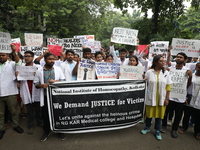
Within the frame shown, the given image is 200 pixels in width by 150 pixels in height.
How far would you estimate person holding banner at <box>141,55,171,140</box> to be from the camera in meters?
3.38

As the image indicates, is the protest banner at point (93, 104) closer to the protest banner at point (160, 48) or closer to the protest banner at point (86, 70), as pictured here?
the protest banner at point (86, 70)

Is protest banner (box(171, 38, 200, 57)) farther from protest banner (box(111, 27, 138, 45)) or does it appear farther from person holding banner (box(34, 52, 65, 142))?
person holding banner (box(34, 52, 65, 142))

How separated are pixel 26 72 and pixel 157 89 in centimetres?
329

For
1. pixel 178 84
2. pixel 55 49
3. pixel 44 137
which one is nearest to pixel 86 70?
pixel 44 137

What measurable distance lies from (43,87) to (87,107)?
1097 mm

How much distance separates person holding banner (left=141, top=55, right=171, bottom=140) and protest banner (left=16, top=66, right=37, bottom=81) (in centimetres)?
291

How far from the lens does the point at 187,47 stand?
4.35m

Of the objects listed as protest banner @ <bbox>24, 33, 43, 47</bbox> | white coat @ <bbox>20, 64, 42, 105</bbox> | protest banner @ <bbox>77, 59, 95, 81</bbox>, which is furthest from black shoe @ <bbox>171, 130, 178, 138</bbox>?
protest banner @ <bbox>24, 33, 43, 47</bbox>

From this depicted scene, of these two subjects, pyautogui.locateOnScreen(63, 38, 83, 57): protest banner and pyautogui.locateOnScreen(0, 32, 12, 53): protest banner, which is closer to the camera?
pyautogui.locateOnScreen(0, 32, 12, 53): protest banner

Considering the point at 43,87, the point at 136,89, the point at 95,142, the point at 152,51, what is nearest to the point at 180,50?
the point at 152,51

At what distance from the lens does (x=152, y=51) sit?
4.67 meters

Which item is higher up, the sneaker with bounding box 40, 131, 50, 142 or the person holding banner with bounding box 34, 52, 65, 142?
the person holding banner with bounding box 34, 52, 65, 142

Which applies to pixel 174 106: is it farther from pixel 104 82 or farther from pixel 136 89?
pixel 104 82

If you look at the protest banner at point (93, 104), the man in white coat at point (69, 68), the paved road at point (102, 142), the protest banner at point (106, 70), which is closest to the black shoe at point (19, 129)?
the paved road at point (102, 142)
